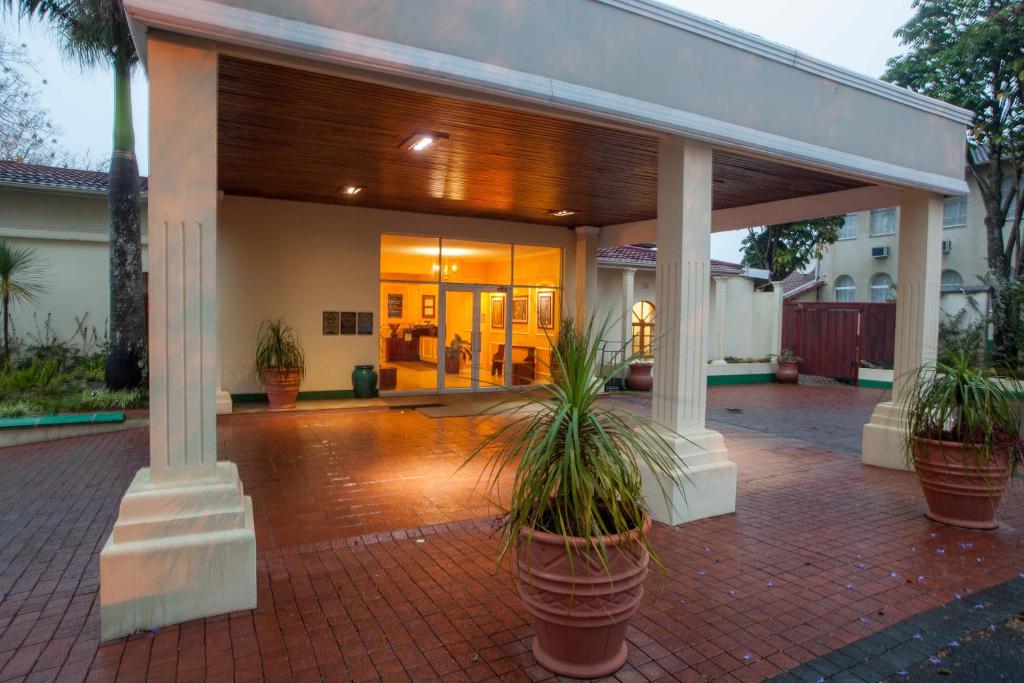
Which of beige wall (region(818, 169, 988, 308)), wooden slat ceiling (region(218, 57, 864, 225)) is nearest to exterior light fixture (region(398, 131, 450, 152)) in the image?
wooden slat ceiling (region(218, 57, 864, 225))

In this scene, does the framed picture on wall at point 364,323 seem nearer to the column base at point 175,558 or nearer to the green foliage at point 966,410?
the column base at point 175,558

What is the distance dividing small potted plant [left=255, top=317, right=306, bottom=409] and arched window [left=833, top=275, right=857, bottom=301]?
22.1m

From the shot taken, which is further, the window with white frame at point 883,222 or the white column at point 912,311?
the window with white frame at point 883,222

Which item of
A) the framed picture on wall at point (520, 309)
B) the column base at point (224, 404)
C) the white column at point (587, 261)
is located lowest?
the column base at point (224, 404)

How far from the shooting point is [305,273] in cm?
1060

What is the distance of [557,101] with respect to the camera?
4.57 metres

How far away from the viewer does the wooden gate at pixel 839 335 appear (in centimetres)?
1630

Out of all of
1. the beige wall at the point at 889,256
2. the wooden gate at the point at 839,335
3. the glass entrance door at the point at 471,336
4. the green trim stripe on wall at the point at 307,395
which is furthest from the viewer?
the beige wall at the point at 889,256

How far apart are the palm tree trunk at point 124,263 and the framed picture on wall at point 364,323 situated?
342 centimetres

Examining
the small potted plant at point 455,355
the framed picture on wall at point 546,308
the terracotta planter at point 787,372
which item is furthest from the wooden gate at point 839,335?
the small potted plant at point 455,355

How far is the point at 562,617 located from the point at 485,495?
2.97 m

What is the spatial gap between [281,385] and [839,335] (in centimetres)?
1445

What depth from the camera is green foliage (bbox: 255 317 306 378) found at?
10.0m

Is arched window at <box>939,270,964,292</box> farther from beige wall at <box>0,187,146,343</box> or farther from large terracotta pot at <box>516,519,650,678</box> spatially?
beige wall at <box>0,187,146,343</box>
